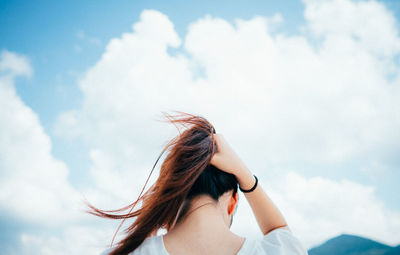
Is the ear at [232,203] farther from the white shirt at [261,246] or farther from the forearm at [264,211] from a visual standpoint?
the white shirt at [261,246]

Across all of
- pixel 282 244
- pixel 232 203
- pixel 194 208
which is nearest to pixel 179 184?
pixel 194 208

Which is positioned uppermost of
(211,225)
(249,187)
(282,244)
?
(249,187)

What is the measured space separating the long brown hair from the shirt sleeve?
411mm

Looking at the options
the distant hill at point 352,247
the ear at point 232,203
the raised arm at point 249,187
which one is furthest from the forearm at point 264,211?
the distant hill at point 352,247

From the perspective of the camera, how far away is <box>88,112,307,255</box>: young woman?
5.27 ft

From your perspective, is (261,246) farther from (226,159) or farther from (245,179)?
(226,159)

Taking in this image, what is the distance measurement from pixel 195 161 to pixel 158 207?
0.37 m

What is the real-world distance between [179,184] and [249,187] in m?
0.64

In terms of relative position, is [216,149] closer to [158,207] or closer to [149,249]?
[158,207]

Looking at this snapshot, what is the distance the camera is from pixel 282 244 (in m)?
1.68

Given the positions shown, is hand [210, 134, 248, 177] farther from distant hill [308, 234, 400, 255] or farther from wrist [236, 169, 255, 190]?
distant hill [308, 234, 400, 255]

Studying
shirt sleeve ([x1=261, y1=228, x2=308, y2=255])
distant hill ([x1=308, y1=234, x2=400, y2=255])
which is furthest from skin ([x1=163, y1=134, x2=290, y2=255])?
distant hill ([x1=308, y1=234, x2=400, y2=255])

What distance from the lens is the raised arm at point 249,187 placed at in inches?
68.6

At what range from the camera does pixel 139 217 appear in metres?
1.75
